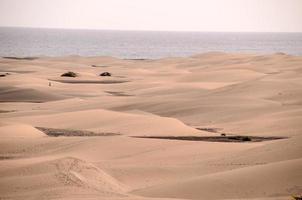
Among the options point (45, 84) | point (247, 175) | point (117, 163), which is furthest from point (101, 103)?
point (247, 175)

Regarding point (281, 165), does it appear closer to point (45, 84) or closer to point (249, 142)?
point (249, 142)

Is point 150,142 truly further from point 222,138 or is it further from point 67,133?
point 67,133

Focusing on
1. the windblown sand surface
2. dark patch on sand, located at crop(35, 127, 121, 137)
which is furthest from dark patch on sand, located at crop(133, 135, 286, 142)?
dark patch on sand, located at crop(35, 127, 121, 137)

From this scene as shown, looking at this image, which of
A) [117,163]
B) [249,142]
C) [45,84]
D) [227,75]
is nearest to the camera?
[117,163]

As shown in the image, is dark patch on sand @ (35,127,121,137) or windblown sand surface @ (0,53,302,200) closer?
windblown sand surface @ (0,53,302,200)

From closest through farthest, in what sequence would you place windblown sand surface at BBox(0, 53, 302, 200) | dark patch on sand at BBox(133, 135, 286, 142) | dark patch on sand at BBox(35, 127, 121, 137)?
windblown sand surface at BBox(0, 53, 302, 200) → dark patch on sand at BBox(133, 135, 286, 142) → dark patch on sand at BBox(35, 127, 121, 137)

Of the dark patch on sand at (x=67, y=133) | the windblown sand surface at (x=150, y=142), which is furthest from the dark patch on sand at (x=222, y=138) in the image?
the dark patch on sand at (x=67, y=133)

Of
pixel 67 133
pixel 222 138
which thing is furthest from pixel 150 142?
pixel 67 133

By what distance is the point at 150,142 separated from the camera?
54.4ft

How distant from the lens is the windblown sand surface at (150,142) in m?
11.0

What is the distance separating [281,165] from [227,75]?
104ft

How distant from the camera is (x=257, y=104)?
24.9 m

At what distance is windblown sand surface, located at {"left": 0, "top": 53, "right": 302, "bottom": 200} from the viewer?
10969 millimetres

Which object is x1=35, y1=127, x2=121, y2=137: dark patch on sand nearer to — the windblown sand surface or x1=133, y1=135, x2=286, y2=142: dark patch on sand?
the windblown sand surface
